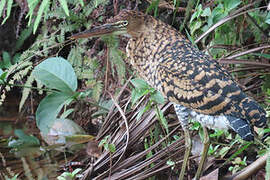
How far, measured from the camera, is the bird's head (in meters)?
2.99

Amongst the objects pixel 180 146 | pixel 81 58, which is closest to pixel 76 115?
pixel 81 58

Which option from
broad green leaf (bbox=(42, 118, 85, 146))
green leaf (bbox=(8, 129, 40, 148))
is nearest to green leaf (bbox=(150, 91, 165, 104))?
broad green leaf (bbox=(42, 118, 85, 146))

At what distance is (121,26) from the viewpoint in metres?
3.03

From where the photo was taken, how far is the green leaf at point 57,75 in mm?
3373

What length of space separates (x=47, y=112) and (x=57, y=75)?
0.98 ft

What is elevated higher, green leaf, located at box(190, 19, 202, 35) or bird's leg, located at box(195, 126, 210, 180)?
green leaf, located at box(190, 19, 202, 35)

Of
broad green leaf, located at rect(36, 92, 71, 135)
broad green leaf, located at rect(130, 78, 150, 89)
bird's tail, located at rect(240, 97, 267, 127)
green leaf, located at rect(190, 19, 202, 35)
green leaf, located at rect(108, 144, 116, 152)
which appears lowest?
green leaf, located at rect(108, 144, 116, 152)

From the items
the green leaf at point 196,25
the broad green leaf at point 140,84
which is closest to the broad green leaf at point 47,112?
the broad green leaf at point 140,84

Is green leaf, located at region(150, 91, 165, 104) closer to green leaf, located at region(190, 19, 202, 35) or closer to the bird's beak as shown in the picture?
the bird's beak

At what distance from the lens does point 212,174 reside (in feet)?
9.26

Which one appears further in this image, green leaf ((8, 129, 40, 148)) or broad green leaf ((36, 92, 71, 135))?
green leaf ((8, 129, 40, 148))

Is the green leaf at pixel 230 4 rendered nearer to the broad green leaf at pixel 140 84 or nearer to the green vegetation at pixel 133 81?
the green vegetation at pixel 133 81

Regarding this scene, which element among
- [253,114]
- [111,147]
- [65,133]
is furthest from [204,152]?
[65,133]

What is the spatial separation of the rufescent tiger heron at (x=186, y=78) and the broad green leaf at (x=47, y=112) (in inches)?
24.8
